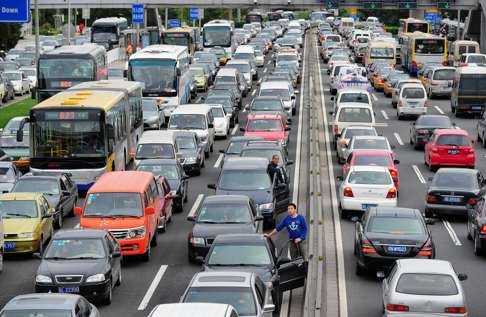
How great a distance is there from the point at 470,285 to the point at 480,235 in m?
2.80

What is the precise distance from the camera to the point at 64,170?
38688mm

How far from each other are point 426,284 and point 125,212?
31.3ft

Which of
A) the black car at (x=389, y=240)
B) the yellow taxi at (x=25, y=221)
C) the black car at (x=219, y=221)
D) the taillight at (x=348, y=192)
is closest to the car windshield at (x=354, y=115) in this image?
the taillight at (x=348, y=192)

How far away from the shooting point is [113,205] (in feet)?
95.7

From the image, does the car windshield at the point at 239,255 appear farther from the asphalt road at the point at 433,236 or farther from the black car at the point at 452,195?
the black car at the point at 452,195

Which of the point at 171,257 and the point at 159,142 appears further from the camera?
the point at 159,142

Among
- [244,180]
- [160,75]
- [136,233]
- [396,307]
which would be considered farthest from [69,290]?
[160,75]

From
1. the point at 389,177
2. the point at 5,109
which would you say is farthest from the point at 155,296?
the point at 5,109

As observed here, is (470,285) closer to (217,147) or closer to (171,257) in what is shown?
(171,257)

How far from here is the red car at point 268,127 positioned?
45.8 meters

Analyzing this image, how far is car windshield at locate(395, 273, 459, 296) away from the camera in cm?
2103

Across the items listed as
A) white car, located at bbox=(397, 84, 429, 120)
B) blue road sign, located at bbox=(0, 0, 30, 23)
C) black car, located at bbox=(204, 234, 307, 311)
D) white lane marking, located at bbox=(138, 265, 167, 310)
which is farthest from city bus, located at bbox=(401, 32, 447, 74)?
black car, located at bbox=(204, 234, 307, 311)

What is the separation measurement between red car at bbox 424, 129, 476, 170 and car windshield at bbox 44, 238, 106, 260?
20.4 metres

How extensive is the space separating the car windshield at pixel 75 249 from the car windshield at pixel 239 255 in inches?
97.1
